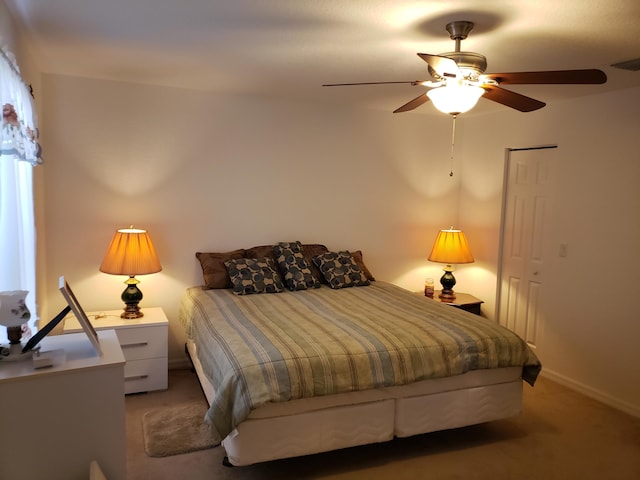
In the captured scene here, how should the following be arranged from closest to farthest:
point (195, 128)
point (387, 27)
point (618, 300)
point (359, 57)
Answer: point (387, 27), point (359, 57), point (618, 300), point (195, 128)

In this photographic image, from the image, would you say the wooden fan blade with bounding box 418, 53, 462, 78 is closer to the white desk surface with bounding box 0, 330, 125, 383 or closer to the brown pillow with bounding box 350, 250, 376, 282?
the white desk surface with bounding box 0, 330, 125, 383

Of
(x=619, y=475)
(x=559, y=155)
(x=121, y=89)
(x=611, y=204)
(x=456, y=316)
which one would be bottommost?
(x=619, y=475)

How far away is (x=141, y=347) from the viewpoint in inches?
128

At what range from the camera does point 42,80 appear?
332cm

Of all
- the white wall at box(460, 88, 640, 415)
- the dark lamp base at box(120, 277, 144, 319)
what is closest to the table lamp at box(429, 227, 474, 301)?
the white wall at box(460, 88, 640, 415)

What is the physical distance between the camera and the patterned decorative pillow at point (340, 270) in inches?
151

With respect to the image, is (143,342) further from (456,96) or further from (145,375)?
(456,96)

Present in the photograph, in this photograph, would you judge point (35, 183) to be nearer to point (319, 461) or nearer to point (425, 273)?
point (319, 461)

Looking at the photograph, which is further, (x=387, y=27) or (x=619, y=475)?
(x=619, y=475)

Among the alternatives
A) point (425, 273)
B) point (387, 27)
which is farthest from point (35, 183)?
point (425, 273)

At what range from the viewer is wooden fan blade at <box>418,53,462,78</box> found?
6.43 feet

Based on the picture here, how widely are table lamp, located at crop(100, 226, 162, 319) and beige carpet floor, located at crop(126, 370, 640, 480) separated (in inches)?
27.1

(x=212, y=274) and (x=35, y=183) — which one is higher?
(x=35, y=183)

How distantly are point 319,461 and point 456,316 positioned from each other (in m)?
1.23
